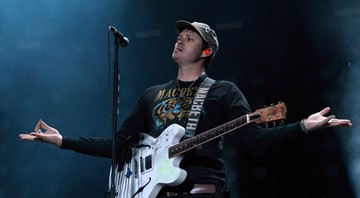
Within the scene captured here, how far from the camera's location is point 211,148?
2.77 meters

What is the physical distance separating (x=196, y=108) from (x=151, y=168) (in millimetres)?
506

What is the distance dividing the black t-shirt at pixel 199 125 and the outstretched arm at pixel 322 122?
0.20 ft

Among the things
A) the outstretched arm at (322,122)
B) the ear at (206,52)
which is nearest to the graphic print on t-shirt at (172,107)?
the ear at (206,52)

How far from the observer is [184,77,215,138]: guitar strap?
282 cm

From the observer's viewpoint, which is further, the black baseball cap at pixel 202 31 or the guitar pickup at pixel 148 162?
the black baseball cap at pixel 202 31

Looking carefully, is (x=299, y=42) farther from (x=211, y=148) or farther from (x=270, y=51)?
(x=211, y=148)

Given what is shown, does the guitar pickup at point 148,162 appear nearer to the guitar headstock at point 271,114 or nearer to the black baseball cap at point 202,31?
the guitar headstock at point 271,114

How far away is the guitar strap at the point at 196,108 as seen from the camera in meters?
2.82

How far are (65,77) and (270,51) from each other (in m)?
2.58

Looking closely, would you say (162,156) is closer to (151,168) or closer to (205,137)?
(151,168)

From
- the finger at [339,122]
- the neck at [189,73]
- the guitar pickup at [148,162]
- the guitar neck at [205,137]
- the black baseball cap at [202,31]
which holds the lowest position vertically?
the finger at [339,122]

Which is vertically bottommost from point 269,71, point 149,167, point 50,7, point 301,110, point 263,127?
point 149,167

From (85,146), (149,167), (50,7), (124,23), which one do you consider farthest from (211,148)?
(50,7)

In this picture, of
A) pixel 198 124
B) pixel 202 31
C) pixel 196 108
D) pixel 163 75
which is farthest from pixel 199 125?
pixel 163 75
